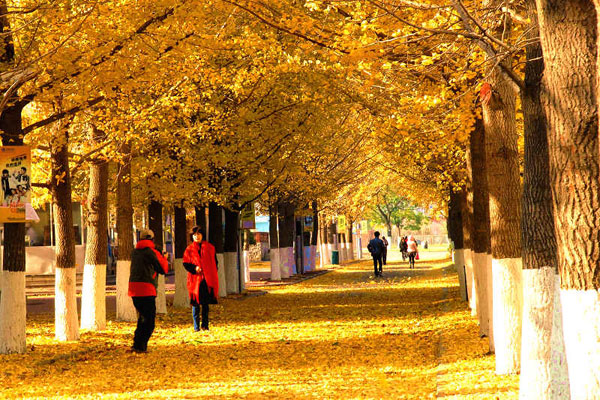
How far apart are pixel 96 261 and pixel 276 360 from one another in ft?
19.8

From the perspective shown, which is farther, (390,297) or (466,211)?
(390,297)

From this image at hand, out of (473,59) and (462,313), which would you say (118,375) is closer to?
(473,59)

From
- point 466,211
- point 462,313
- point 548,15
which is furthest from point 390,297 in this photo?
point 548,15

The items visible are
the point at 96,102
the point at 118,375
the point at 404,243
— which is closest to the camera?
the point at 118,375

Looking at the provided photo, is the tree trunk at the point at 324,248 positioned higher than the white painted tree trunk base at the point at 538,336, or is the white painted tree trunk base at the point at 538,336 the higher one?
the tree trunk at the point at 324,248

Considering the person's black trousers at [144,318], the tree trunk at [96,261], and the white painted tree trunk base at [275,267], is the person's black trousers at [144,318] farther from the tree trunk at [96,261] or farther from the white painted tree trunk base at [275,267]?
the white painted tree trunk base at [275,267]

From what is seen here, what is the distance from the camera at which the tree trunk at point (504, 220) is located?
11.2 meters

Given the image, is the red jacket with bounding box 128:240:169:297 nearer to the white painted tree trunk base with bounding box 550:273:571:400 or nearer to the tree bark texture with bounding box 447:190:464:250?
the white painted tree trunk base with bounding box 550:273:571:400

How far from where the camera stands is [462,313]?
2080 cm

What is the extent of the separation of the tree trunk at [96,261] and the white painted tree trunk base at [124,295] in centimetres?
158

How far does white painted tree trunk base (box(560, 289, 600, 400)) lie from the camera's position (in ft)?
20.4

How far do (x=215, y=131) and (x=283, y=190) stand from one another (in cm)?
1493

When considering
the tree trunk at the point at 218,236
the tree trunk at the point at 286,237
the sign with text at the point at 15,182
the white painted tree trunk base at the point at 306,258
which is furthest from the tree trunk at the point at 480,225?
the white painted tree trunk base at the point at 306,258

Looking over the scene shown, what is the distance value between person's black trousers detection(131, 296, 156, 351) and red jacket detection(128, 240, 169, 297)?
137mm
